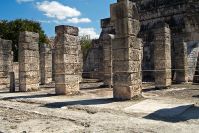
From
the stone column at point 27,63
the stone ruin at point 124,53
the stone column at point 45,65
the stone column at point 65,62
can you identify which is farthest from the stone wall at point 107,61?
the stone column at point 45,65

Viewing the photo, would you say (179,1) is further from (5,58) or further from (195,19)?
(195,19)

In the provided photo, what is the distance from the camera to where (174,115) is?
22.7 feet

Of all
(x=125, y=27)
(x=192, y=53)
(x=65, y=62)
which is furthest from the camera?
(x=192, y=53)

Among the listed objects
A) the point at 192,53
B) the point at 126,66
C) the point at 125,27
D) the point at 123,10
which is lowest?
the point at 126,66

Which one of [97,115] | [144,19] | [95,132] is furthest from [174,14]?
[95,132]

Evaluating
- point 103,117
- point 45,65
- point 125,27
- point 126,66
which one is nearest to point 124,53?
point 126,66

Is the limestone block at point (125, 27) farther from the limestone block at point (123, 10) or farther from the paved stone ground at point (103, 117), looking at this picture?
the paved stone ground at point (103, 117)

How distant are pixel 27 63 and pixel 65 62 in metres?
2.92

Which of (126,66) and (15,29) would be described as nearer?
(126,66)

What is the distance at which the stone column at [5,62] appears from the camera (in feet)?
53.4

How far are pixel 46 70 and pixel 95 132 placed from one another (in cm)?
1445

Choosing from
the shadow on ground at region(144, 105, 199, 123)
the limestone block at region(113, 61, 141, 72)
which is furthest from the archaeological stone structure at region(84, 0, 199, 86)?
the shadow on ground at region(144, 105, 199, 123)

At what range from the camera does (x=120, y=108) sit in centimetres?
808

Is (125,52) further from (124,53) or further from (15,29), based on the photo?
(15,29)
